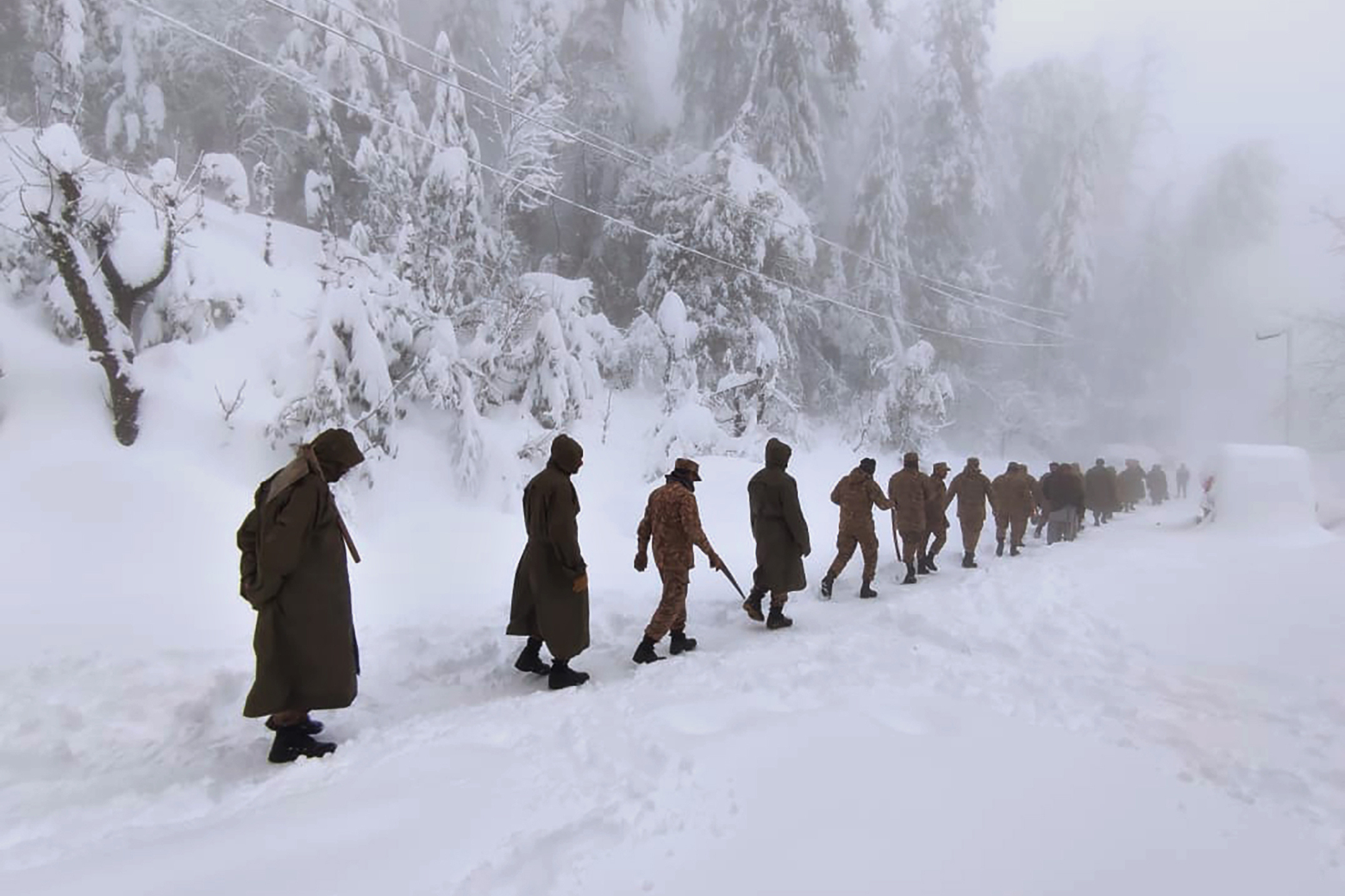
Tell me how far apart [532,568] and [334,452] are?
1.56 metres

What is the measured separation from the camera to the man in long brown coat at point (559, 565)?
4633 millimetres

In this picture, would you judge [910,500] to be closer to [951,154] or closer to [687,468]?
Answer: [687,468]

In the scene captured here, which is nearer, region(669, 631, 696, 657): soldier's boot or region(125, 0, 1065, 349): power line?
region(669, 631, 696, 657): soldier's boot

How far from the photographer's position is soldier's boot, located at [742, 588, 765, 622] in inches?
250

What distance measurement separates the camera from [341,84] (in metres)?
13.6

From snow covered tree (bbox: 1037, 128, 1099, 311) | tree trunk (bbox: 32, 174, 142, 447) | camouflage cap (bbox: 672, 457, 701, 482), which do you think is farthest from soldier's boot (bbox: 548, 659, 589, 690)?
snow covered tree (bbox: 1037, 128, 1099, 311)

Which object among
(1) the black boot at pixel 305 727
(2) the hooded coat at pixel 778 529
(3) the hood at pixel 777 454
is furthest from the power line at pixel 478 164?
(1) the black boot at pixel 305 727

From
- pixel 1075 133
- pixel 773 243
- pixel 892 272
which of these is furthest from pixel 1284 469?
pixel 1075 133

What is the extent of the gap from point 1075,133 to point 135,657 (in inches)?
1341

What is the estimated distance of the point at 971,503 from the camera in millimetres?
10203

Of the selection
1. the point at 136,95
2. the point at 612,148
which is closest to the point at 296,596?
the point at 136,95

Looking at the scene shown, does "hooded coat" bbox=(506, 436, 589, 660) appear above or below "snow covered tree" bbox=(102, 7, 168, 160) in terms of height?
below

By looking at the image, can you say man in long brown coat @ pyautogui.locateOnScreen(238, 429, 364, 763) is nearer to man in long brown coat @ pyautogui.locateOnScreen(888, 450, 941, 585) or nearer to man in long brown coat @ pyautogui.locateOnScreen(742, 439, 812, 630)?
man in long brown coat @ pyautogui.locateOnScreen(742, 439, 812, 630)

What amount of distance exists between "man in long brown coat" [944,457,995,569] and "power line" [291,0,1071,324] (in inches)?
284
